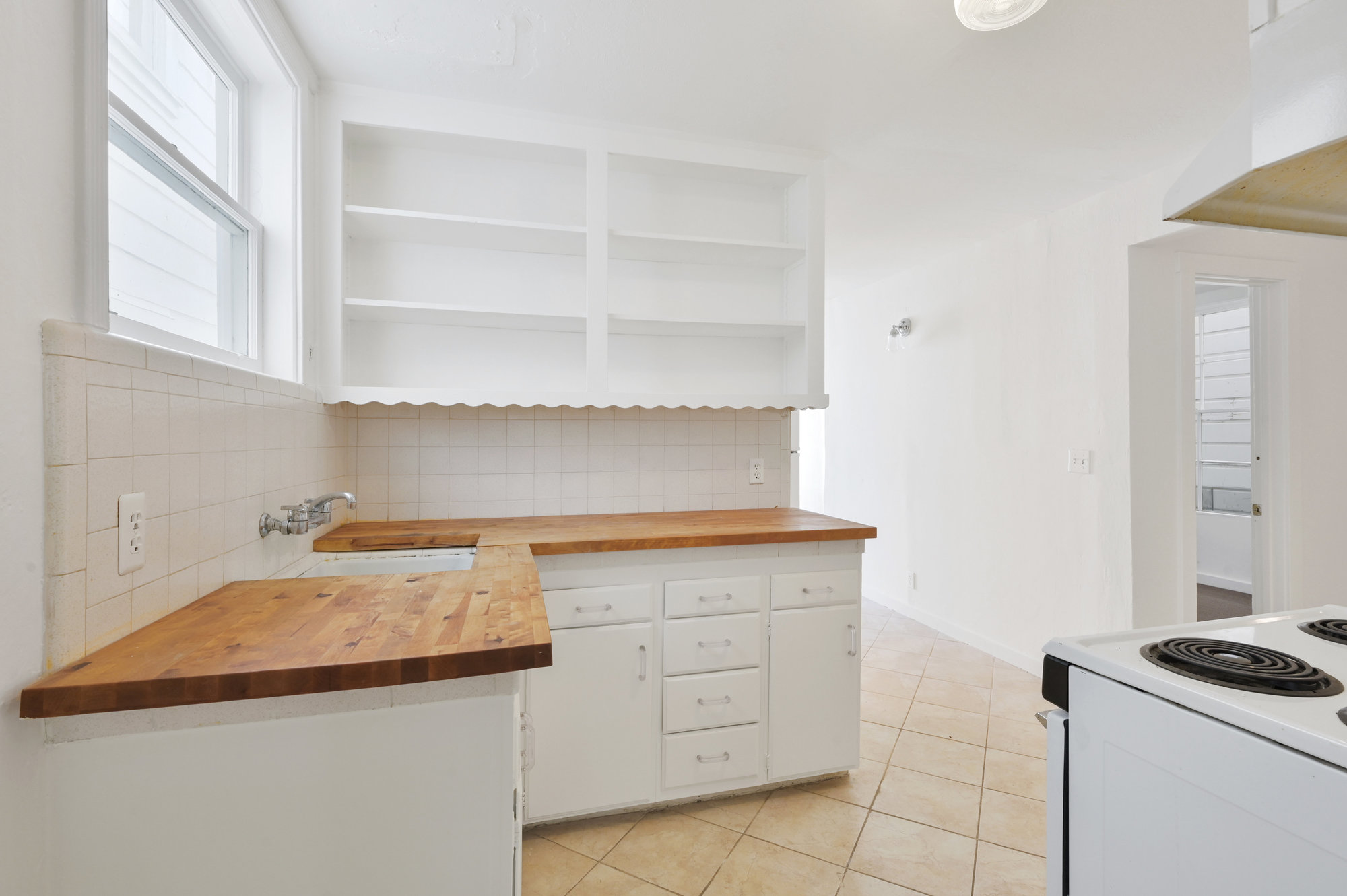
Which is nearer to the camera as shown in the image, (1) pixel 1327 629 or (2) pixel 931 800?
(1) pixel 1327 629

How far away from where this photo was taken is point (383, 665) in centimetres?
89

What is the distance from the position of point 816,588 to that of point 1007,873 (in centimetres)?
93

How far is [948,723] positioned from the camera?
262cm

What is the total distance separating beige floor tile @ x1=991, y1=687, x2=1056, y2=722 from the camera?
2.68 meters

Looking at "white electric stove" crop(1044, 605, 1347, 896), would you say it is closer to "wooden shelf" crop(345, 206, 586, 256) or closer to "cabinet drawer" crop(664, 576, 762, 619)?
"cabinet drawer" crop(664, 576, 762, 619)

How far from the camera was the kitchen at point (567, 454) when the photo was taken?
2.89 feet

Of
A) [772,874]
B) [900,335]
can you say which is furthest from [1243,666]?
[900,335]

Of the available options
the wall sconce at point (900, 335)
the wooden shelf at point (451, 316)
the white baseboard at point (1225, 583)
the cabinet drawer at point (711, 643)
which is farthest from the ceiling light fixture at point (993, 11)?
the white baseboard at point (1225, 583)

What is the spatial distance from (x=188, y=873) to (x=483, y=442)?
65.9 inches

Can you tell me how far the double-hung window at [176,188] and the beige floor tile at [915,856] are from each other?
7.35 feet

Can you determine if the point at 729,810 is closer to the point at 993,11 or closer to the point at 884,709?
the point at 884,709

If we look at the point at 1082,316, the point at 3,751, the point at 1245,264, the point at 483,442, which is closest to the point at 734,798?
the point at 483,442

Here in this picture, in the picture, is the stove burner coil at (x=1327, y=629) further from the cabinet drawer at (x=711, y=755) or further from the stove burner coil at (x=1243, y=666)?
the cabinet drawer at (x=711, y=755)

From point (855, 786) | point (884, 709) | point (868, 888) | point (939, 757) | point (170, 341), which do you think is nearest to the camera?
point (170, 341)
